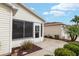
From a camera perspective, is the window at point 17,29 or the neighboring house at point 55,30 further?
the neighboring house at point 55,30

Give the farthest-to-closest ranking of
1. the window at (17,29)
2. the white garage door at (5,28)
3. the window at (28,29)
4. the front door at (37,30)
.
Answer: the front door at (37,30) → the window at (28,29) → the window at (17,29) → the white garage door at (5,28)

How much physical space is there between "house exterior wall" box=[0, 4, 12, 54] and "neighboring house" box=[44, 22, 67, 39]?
908 mm

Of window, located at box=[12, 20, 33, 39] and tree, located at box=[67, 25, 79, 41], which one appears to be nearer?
window, located at box=[12, 20, 33, 39]

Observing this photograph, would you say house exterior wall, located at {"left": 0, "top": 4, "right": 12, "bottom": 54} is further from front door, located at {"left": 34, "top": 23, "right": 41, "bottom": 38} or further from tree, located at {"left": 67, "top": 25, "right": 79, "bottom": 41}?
tree, located at {"left": 67, "top": 25, "right": 79, "bottom": 41}

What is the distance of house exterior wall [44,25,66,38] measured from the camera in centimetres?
407

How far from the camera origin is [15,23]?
385cm

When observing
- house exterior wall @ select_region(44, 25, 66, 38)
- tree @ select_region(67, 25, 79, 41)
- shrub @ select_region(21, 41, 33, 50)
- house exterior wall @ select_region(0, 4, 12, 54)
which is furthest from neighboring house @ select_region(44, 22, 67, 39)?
house exterior wall @ select_region(0, 4, 12, 54)

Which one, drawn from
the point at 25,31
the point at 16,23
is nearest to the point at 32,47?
the point at 25,31

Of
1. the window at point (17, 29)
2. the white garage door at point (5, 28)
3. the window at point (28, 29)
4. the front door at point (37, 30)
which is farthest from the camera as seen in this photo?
the front door at point (37, 30)

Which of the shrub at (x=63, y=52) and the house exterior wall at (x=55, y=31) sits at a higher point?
the house exterior wall at (x=55, y=31)

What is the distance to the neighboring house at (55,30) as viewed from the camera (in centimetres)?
404

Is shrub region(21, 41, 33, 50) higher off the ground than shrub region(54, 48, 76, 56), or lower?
higher

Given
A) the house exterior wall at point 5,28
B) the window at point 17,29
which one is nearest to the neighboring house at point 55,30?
the window at point 17,29

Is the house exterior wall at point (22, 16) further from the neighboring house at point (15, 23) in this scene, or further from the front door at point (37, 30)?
the front door at point (37, 30)
